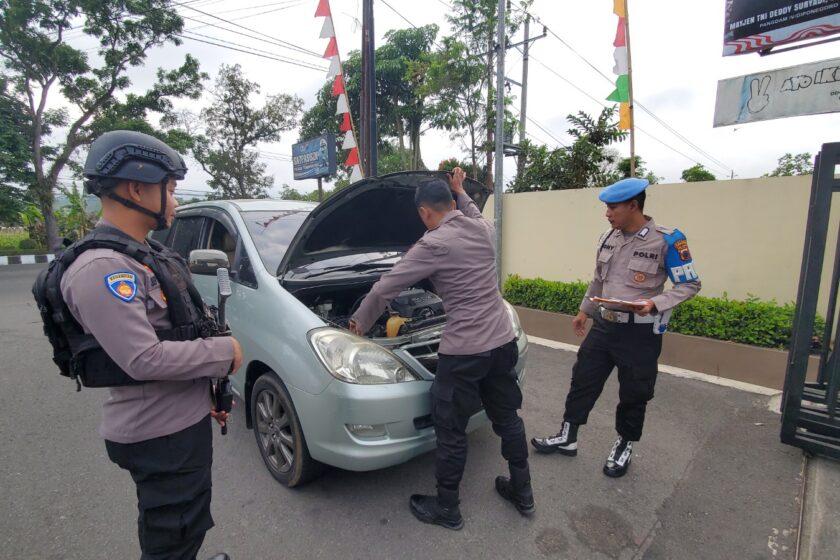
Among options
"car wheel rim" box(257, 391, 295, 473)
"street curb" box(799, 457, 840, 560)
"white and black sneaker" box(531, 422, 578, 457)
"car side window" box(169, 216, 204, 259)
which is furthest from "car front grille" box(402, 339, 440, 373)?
"car side window" box(169, 216, 204, 259)

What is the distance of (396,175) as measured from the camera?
8.48 feet

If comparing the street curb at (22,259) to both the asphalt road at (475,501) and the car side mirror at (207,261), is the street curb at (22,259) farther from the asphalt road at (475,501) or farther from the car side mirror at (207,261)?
the car side mirror at (207,261)

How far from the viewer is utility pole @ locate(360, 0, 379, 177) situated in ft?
23.5

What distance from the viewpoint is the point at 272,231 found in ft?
9.93

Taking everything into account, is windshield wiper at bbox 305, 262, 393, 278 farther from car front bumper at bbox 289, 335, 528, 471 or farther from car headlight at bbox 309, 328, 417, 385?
car front bumper at bbox 289, 335, 528, 471

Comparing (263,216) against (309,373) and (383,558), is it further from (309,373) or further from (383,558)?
(383,558)

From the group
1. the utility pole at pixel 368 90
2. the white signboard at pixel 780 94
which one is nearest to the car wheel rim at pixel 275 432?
the white signboard at pixel 780 94

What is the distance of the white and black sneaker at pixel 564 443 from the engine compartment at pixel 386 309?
1069 millimetres

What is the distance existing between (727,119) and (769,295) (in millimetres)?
1810

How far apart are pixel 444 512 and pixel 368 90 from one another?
7087mm

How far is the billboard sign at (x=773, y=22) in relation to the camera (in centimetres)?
362

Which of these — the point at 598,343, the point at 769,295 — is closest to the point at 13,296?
the point at 598,343

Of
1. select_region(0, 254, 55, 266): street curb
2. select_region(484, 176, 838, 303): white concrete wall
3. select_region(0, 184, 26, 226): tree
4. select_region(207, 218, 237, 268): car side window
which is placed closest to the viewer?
select_region(207, 218, 237, 268): car side window

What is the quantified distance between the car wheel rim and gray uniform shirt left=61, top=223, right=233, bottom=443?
893 mm
